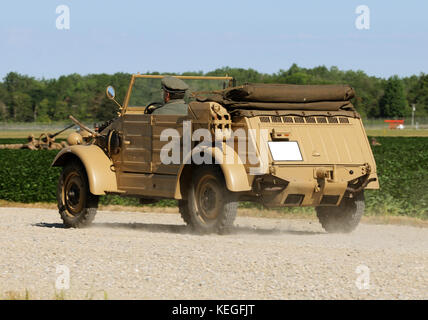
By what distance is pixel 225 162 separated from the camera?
1166 centimetres

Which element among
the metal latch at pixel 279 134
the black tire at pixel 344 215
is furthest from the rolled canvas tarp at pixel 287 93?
the black tire at pixel 344 215

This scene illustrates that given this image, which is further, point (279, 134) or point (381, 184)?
point (381, 184)

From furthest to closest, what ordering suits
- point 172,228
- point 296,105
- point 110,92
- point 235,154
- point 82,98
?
point 82,98, point 172,228, point 110,92, point 296,105, point 235,154

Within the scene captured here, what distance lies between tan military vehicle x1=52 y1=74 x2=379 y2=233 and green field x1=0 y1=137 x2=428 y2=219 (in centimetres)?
499

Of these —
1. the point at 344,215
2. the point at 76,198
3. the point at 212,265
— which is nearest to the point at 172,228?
the point at 76,198

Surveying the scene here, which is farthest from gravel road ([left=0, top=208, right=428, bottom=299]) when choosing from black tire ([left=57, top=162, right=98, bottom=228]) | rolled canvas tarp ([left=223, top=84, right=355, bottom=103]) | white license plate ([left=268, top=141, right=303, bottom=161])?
rolled canvas tarp ([left=223, top=84, right=355, bottom=103])

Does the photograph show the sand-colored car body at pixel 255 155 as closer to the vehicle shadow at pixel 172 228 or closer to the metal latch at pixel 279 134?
the metal latch at pixel 279 134

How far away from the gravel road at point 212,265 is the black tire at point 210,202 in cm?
24

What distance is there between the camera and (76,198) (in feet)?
47.2

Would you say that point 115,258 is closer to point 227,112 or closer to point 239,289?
point 239,289

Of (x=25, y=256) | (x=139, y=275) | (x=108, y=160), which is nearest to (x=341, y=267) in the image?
(x=139, y=275)

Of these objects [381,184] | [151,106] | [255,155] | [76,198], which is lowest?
[381,184]

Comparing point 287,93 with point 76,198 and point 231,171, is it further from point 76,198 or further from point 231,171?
point 76,198

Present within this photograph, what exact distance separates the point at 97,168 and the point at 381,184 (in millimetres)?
8934
